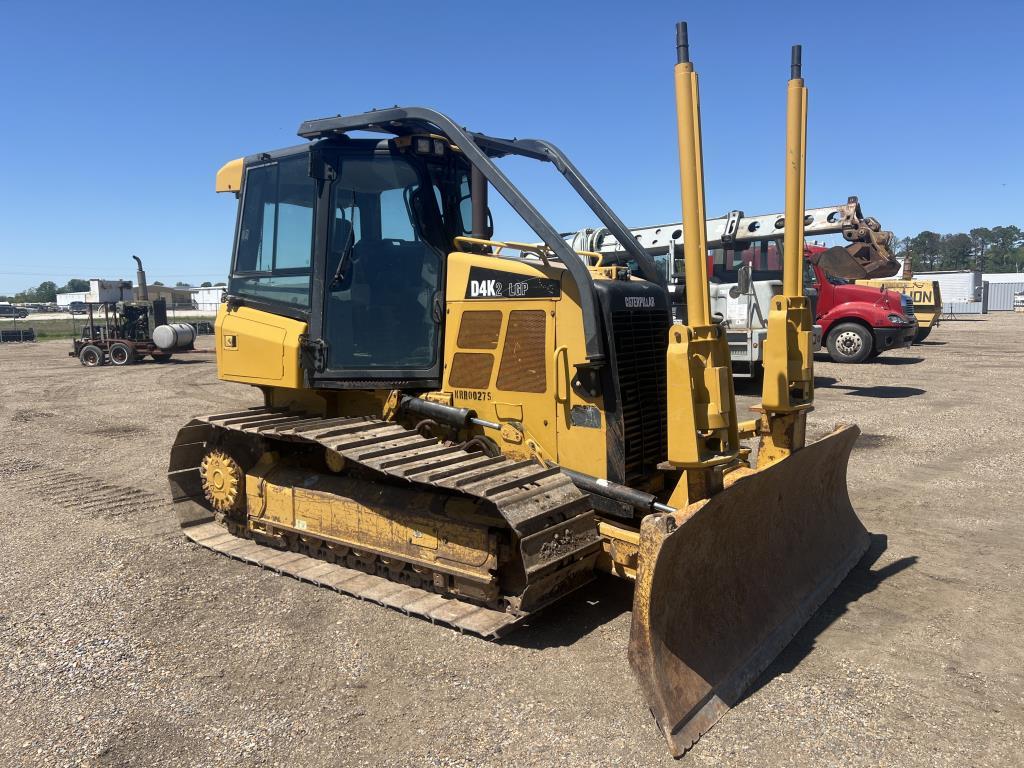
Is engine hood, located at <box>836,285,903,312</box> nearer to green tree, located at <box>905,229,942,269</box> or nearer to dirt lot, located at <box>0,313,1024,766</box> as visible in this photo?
dirt lot, located at <box>0,313,1024,766</box>

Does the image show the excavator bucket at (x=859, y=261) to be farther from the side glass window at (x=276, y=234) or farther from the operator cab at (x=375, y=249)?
the side glass window at (x=276, y=234)

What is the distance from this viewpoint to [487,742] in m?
3.52

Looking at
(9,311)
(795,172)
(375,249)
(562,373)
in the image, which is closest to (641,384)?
(562,373)

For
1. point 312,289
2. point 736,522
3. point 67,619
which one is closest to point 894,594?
point 736,522

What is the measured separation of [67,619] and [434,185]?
3837 mm

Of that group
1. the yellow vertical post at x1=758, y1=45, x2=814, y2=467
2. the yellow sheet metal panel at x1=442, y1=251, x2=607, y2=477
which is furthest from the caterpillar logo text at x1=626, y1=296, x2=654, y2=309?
the yellow vertical post at x1=758, y1=45, x2=814, y2=467

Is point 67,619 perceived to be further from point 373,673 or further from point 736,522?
point 736,522

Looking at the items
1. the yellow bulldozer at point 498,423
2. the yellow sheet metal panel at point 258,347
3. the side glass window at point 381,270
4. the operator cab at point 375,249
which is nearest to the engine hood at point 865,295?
the yellow bulldozer at point 498,423

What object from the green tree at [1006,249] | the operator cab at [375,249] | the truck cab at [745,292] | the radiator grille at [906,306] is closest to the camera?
the operator cab at [375,249]

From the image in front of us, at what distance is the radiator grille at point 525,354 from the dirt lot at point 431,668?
4.89 feet

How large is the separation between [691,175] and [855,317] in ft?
53.3

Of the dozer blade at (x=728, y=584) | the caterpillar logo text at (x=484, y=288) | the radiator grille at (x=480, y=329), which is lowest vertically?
the dozer blade at (x=728, y=584)

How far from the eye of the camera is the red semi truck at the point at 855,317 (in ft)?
59.2

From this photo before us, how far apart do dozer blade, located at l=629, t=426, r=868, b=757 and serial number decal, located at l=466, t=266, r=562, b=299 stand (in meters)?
1.77
